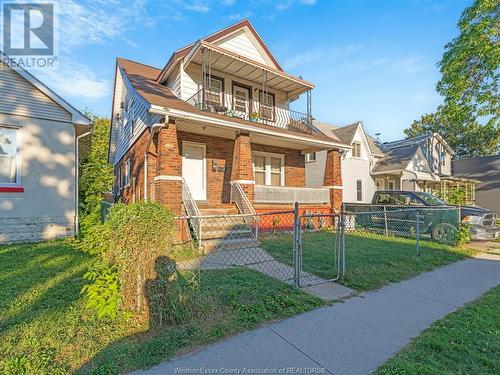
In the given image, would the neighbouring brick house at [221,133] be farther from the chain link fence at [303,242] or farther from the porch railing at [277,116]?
the chain link fence at [303,242]

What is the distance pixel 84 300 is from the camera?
3.79 meters

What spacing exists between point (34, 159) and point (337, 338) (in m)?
10.2

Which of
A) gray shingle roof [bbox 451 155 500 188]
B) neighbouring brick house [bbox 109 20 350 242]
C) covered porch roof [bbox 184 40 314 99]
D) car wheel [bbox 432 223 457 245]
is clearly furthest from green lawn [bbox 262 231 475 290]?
gray shingle roof [bbox 451 155 500 188]

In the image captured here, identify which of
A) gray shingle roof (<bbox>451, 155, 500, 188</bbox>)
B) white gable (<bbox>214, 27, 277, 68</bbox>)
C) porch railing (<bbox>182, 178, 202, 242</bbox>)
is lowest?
porch railing (<bbox>182, 178, 202, 242</bbox>)

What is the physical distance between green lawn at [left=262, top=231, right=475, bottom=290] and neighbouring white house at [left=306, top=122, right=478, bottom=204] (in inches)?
388

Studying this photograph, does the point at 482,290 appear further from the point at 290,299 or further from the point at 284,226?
the point at 284,226

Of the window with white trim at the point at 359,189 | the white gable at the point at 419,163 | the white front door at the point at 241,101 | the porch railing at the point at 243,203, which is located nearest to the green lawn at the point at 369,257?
the porch railing at the point at 243,203

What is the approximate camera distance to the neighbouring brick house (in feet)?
28.1

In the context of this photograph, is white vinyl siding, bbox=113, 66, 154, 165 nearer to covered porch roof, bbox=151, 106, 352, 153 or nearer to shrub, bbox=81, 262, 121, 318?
covered porch roof, bbox=151, 106, 352, 153

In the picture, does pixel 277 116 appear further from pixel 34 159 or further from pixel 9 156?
pixel 9 156

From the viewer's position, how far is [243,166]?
9594mm

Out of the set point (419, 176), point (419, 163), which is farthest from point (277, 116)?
point (419, 163)

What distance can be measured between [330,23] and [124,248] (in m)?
11.1

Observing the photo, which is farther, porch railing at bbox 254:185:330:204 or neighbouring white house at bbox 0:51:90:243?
porch railing at bbox 254:185:330:204
